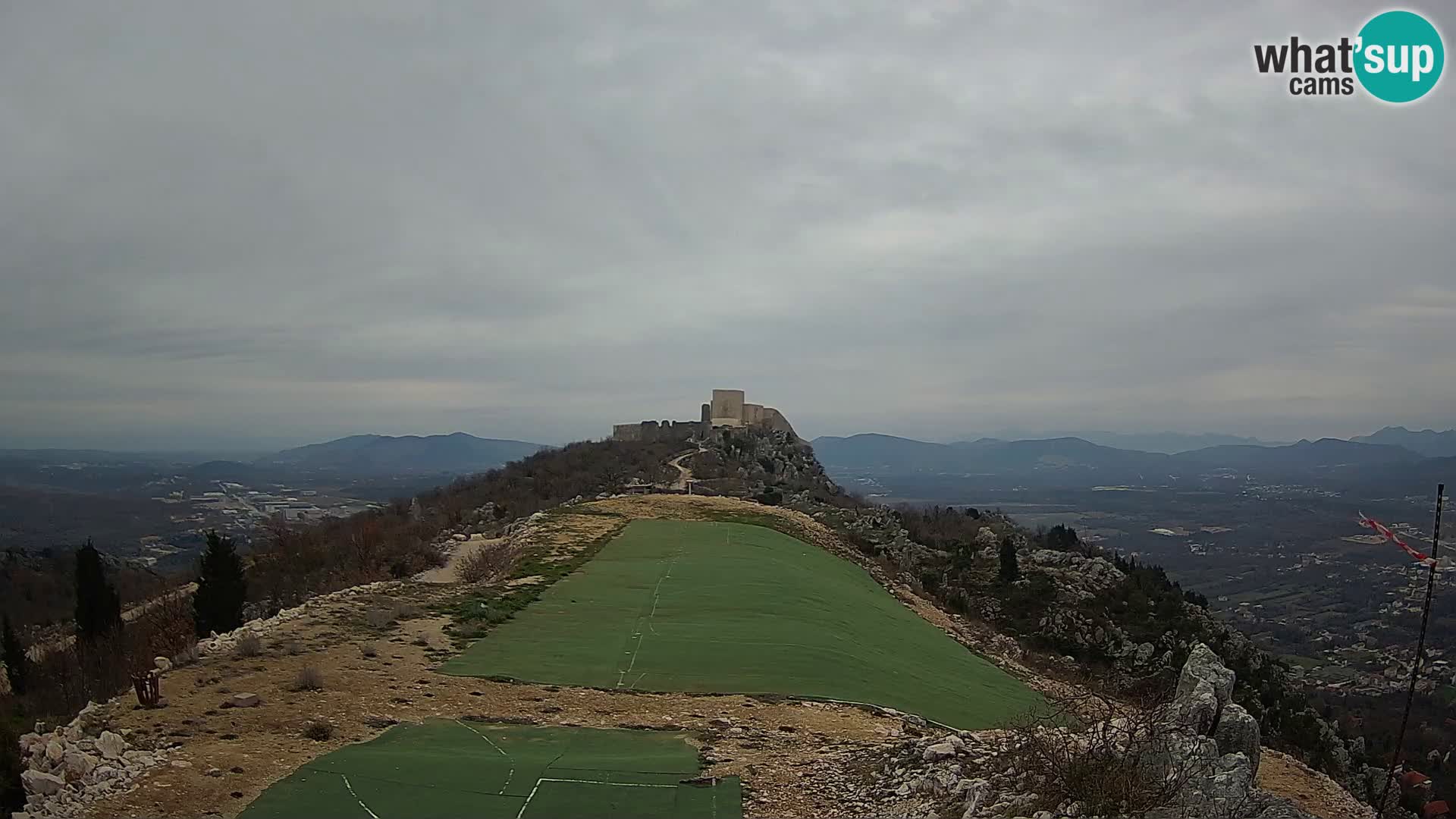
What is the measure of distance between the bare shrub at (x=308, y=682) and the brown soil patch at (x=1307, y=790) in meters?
12.1

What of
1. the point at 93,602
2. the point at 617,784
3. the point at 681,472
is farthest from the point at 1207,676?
the point at 681,472

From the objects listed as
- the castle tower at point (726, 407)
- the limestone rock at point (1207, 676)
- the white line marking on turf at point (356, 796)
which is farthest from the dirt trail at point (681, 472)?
the limestone rock at point (1207, 676)

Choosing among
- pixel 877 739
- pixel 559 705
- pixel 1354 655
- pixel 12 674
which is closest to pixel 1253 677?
pixel 1354 655

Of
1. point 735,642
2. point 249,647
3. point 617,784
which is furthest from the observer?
point 735,642

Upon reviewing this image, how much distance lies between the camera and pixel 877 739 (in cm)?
1102

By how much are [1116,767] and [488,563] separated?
67.7ft

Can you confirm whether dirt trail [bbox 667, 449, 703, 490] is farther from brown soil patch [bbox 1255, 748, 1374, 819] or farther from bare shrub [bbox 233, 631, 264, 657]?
brown soil patch [bbox 1255, 748, 1374, 819]

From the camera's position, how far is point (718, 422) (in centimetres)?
7656

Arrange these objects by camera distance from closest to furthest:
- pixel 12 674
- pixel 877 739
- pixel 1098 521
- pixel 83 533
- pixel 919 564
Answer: pixel 877 739
pixel 12 674
pixel 919 564
pixel 83 533
pixel 1098 521

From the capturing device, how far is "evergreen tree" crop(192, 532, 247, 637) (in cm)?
2173

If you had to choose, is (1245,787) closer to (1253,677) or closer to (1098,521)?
(1253,677)

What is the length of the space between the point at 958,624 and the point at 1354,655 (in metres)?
27.1

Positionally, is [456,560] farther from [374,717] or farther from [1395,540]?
[1395,540]

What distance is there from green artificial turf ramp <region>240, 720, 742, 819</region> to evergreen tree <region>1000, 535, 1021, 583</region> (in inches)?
1343
